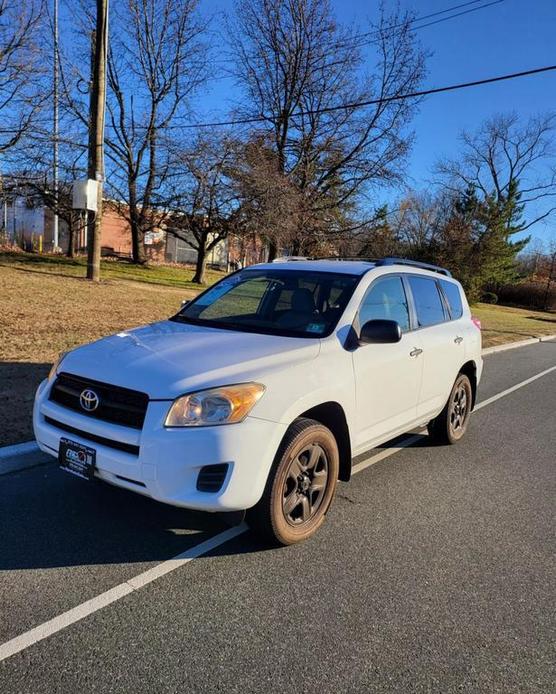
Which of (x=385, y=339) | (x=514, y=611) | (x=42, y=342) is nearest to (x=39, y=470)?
(x=385, y=339)

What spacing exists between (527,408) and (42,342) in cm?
730

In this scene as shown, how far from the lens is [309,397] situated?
Answer: 3.35 meters

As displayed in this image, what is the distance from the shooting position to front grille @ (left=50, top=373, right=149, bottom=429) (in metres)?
3.03

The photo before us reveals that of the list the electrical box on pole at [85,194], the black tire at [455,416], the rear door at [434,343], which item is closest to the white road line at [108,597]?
the rear door at [434,343]

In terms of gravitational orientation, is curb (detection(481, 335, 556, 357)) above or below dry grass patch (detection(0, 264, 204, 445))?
below

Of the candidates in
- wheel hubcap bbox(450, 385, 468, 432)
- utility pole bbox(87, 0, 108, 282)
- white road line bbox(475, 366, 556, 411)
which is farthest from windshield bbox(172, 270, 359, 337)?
utility pole bbox(87, 0, 108, 282)

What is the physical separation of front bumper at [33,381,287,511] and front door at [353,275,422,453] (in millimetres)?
1055

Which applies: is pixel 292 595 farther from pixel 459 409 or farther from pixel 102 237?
pixel 102 237

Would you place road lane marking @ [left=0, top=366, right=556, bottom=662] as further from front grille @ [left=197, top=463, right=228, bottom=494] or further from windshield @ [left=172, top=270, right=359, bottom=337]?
windshield @ [left=172, top=270, right=359, bottom=337]

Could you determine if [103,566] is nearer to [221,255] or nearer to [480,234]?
[480,234]

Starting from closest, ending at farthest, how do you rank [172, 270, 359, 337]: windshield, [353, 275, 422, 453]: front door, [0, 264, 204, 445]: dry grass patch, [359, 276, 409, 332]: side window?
[353, 275, 422, 453]: front door, [172, 270, 359, 337]: windshield, [359, 276, 409, 332]: side window, [0, 264, 204, 445]: dry grass patch

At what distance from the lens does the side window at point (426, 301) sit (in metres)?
4.93

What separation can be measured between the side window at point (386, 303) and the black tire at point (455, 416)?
134cm

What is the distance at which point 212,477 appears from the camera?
9.71 feet
